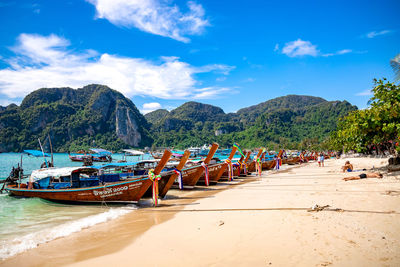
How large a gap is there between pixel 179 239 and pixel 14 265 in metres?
3.59

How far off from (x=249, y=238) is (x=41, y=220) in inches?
328

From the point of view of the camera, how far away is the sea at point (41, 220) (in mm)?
6281

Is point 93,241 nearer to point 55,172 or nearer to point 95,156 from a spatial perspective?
point 55,172

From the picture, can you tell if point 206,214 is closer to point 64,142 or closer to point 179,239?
point 179,239

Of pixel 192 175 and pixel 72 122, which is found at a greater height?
pixel 72 122

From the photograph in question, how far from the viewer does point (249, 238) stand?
4859mm

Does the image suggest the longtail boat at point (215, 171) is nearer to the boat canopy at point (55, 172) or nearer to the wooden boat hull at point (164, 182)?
the wooden boat hull at point (164, 182)

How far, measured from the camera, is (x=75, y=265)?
14.9 ft

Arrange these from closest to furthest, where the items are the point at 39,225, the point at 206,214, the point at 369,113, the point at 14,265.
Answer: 1. the point at 14,265
2. the point at 206,214
3. the point at 39,225
4. the point at 369,113

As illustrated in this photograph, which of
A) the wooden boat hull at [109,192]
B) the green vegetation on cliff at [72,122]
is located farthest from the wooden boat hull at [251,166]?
the green vegetation on cliff at [72,122]

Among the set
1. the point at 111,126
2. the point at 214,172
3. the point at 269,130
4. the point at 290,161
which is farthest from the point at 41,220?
the point at 111,126

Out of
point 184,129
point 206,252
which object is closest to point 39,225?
point 206,252

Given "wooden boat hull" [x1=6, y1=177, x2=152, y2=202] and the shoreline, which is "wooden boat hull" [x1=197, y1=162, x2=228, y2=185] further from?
the shoreline

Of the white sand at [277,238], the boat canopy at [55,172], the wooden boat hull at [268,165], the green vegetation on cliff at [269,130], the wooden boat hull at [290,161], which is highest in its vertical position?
the green vegetation on cliff at [269,130]
